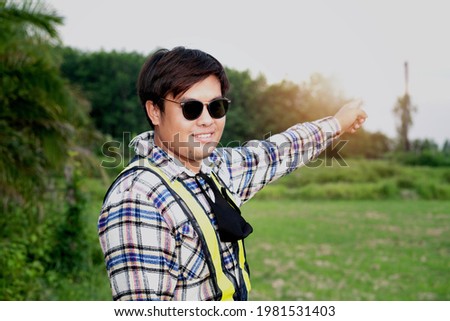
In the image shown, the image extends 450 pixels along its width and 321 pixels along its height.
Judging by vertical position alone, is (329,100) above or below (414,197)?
above

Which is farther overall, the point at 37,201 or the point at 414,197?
the point at 414,197

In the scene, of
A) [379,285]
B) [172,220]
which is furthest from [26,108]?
[379,285]

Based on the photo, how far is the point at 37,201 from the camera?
5.59m

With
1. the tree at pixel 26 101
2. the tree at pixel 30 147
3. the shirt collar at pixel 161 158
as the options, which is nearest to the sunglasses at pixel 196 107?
the shirt collar at pixel 161 158

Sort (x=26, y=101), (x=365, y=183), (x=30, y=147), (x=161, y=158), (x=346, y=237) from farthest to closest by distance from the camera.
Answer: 1. (x=365, y=183)
2. (x=346, y=237)
3. (x=30, y=147)
4. (x=26, y=101)
5. (x=161, y=158)

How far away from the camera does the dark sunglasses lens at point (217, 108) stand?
171 centimetres

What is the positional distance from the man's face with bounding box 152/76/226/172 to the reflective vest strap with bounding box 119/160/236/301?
126mm

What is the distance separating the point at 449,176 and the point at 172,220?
65.3 feet

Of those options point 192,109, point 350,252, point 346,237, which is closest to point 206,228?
point 192,109

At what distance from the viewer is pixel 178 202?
5.02 ft

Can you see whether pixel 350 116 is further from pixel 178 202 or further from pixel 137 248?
pixel 137 248

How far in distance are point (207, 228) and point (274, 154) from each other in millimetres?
687

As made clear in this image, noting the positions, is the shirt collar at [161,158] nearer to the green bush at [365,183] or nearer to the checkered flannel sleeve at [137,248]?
the checkered flannel sleeve at [137,248]

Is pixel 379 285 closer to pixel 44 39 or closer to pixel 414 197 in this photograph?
pixel 44 39
